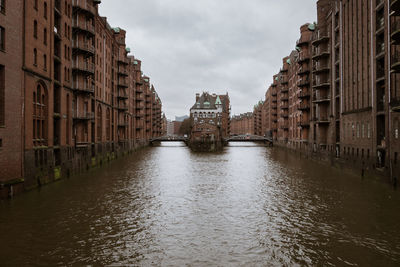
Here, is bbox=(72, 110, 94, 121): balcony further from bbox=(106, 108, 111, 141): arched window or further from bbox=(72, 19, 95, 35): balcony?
bbox=(106, 108, 111, 141): arched window

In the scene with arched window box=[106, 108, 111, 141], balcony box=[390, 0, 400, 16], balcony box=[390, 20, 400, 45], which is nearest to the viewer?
balcony box=[390, 0, 400, 16]

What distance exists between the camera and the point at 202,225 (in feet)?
53.6

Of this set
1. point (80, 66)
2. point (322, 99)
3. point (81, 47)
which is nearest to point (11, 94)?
point (81, 47)

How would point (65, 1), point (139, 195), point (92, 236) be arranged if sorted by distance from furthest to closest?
point (65, 1)
point (139, 195)
point (92, 236)

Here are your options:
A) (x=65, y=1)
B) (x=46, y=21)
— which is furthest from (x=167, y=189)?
(x=65, y=1)

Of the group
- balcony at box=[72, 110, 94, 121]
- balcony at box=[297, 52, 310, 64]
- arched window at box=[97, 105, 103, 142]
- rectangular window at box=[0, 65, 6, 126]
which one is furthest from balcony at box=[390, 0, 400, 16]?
arched window at box=[97, 105, 103, 142]

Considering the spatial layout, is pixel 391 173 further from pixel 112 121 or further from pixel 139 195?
pixel 112 121

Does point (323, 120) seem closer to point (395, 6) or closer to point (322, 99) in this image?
point (322, 99)

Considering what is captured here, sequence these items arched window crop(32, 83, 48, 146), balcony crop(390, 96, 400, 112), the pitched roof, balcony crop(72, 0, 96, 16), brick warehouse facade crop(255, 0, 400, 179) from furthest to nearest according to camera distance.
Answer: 1. the pitched roof
2. balcony crop(72, 0, 96, 16)
3. brick warehouse facade crop(255, 0, 400, 179)
4. arched window crop(32, 83, 48, 146)
5. balcony crop(390, 96, 400, 112)

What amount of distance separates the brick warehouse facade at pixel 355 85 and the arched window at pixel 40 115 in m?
28.0

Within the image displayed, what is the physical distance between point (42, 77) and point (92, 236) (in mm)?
17521

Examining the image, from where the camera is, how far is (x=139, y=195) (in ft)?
78.2

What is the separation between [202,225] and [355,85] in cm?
2966

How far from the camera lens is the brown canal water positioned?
1218 centimetres
